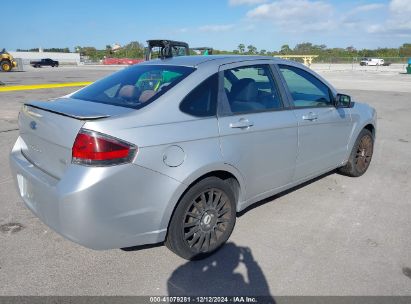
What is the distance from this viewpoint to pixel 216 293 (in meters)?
2.64

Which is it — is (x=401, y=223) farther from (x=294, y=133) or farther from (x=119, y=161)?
(x=119, y=161)

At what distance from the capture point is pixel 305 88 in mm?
4152

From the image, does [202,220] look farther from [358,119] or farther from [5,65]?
[5,65]

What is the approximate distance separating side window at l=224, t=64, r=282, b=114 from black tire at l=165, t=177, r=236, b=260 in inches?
28.1

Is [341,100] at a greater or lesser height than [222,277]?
greater

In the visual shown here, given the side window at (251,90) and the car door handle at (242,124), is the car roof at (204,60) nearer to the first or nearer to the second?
the side window at (251,90)

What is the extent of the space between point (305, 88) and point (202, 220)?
211cm

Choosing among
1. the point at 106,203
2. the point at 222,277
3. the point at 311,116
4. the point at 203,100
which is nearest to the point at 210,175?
the point at 203,100

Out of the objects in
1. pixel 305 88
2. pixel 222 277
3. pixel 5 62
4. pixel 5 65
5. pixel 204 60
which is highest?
pixel 5 62

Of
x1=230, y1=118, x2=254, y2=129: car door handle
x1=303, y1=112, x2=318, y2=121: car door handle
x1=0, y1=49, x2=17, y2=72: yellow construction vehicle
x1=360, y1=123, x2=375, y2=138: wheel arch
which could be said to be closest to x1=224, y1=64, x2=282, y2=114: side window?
x1=230, y1=118, x2=254, y2=129: car door handle

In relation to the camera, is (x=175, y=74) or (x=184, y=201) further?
(x=175, y=74)

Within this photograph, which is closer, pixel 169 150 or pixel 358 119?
pixel 169 150

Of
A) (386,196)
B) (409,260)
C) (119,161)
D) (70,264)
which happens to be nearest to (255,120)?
(119,161)

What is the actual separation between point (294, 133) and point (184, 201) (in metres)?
1.48
